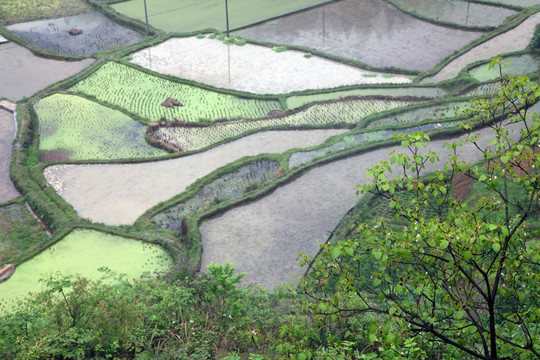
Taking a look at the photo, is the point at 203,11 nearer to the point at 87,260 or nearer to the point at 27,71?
the point at 27,71

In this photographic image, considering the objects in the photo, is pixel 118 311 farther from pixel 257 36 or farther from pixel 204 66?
pixel 257 36

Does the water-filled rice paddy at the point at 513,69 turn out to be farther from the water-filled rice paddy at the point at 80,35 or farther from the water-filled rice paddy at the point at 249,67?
the water-filled rice paddy at the point at 80,35

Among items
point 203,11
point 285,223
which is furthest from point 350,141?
point 203,11

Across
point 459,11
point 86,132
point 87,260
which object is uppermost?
point 459,11

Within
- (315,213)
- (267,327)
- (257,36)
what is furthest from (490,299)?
(257,36)

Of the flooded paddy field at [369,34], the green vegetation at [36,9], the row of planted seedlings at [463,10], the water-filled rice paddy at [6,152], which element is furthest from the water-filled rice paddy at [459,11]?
the water-filled rice paddy at [6,152]

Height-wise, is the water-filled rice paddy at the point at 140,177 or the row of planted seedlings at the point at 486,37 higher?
the row of planted seedlings at the point at 486,37
